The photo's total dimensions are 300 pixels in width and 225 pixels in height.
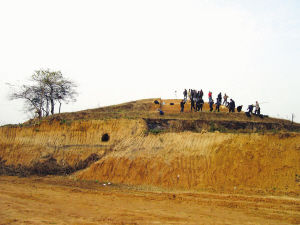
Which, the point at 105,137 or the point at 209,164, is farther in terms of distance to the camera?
the point at 105,137

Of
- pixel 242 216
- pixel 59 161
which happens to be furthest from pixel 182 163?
pixel 59 161

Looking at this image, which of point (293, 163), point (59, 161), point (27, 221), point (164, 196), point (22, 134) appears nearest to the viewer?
point (27, 221)

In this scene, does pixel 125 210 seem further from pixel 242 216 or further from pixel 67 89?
pixel 67 89

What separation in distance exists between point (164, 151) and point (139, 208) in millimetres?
7558

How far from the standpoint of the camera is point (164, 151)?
18109mm

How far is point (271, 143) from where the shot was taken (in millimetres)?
16109

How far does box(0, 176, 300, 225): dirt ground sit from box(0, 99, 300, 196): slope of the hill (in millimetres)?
2024

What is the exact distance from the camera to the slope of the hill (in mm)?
15258

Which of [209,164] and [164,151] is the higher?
[164,151]

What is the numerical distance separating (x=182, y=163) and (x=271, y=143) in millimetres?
5093

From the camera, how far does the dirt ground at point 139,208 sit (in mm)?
8797

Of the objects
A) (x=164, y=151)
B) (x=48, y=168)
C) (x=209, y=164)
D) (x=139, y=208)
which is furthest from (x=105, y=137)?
(x=139, y=208)

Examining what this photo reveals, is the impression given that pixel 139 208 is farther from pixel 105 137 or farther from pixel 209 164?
pixel 105 137

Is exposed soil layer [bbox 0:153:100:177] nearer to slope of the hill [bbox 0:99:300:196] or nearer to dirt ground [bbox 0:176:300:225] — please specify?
slope of the hill [bbox 0:99:300:196]
